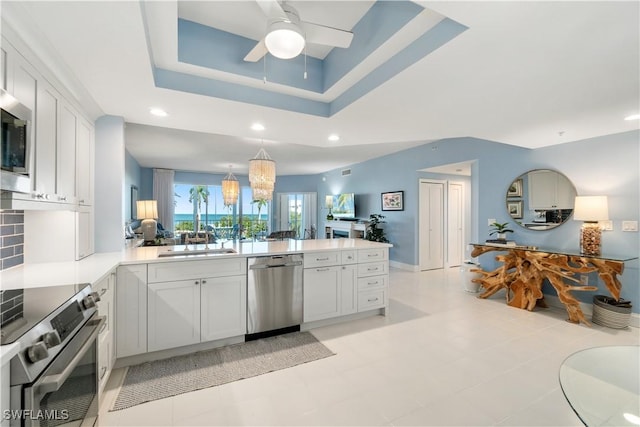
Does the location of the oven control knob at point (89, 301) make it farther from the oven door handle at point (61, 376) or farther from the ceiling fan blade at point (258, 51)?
the ceiling fan blade at point (258, 51)

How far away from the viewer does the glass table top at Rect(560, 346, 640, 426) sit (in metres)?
1.22

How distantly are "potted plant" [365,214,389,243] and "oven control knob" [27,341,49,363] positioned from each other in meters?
5.91

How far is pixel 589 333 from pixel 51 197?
502 centimetres

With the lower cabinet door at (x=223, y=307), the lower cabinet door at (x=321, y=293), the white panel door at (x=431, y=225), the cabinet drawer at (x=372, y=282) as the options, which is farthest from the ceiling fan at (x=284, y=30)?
the white panel door at (x=431, y=225)

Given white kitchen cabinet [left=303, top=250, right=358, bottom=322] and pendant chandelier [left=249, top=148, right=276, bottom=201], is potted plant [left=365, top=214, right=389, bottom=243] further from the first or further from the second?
pendant chandelier [left=249, top=148, right=276, bottom=201]

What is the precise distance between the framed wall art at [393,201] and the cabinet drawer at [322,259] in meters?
3.60

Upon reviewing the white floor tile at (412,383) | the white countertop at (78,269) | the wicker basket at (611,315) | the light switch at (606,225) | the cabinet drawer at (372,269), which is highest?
the light switch at (606,225)

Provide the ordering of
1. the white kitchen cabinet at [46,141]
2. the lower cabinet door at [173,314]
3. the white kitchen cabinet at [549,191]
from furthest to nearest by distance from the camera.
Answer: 1. the white kitchen cabinet at [549,191]
2. the lower cabinet door at [173,314]
3. the white kitchen cabinet at [46,141]

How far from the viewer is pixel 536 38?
1579 millimetres

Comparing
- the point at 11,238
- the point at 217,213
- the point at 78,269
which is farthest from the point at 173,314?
the point at 217,213

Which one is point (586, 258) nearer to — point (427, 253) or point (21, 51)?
point (427, 253)

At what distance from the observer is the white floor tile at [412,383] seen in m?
1.78

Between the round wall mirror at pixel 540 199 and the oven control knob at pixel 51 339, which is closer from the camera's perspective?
the oven control knob at pixel 51 339

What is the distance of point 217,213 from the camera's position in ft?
32.6
